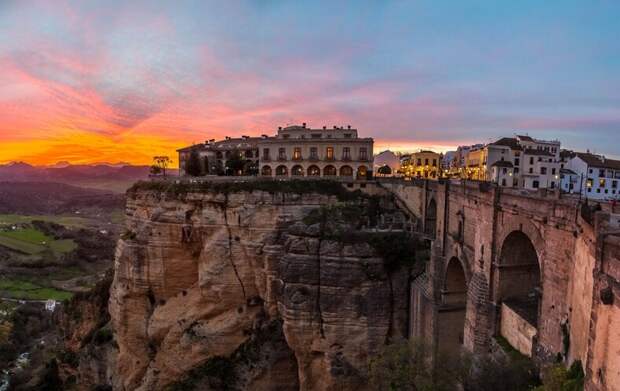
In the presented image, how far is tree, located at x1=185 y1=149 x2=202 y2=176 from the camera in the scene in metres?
55.4

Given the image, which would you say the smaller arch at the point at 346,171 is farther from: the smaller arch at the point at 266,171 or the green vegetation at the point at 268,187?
the green vegetation at the point at 268,187

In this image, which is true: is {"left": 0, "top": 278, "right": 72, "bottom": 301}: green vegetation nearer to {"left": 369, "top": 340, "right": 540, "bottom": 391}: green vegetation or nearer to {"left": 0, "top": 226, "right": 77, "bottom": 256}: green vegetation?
{"left": 0, "top": 226, "right": 77, "bottom": 256}: green vegetation

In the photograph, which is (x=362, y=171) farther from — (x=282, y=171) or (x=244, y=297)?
(x=244, y=297)

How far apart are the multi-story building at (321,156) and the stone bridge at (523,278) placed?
14.7 meters

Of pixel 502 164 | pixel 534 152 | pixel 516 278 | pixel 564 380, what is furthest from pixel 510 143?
pixel 564 380

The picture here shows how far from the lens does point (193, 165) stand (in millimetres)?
55344

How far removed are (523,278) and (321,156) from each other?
30.3m

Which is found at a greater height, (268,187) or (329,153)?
(329,153)

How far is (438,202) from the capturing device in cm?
2994

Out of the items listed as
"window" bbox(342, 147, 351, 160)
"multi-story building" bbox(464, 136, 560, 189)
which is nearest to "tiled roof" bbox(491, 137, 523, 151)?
"multi-story building" bbox(464, 136, 560, 189)

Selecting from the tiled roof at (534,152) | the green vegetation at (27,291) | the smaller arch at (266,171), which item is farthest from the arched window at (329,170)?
the green vegetation at (27,291)

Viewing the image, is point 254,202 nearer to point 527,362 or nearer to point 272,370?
point 272,370

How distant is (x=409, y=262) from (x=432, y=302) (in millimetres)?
4800

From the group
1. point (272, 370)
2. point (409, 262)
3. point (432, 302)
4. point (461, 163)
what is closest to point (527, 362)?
point (432, 302)
